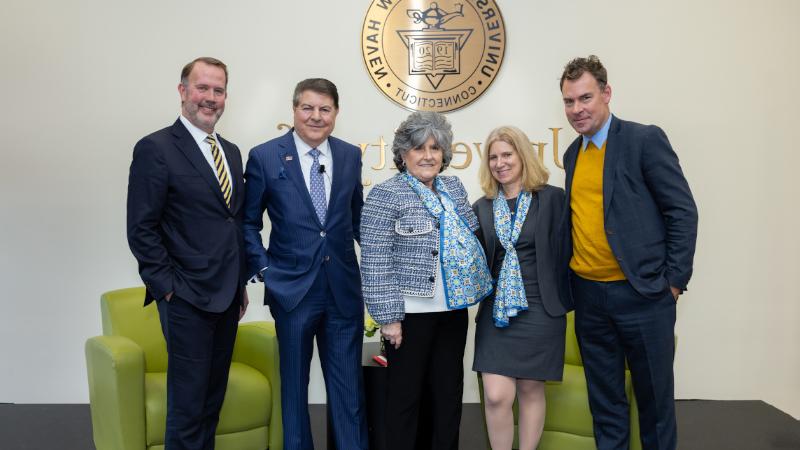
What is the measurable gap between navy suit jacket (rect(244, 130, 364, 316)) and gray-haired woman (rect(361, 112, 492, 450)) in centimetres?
24

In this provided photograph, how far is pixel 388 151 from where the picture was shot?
4.35m

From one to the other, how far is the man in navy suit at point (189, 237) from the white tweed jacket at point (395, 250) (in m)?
0.58

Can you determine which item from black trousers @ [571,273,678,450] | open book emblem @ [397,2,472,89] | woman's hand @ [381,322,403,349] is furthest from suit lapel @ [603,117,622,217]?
open book emblem @ [397,2,472,89]

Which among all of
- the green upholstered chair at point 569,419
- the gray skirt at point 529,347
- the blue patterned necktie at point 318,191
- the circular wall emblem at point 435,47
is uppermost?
the circular wall emblem at point 435,47

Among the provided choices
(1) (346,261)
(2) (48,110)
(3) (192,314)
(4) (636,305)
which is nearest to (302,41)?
(2) (48,110)

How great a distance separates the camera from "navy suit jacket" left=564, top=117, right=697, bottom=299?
2.46m

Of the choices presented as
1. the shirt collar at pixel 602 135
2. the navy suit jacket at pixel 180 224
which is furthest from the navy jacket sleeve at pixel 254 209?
the shirt collar at pixel 602 135

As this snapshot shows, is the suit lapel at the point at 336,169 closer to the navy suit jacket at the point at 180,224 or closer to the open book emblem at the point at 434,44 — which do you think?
the navy suit jacket at the point at 180,224

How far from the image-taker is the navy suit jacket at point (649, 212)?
2.46m

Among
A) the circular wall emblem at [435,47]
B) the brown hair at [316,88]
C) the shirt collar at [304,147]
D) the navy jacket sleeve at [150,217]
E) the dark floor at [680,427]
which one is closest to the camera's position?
the navy jacket sleeve at [150,217]

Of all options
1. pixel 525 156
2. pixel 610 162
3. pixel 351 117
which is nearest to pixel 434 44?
pixel 351 117

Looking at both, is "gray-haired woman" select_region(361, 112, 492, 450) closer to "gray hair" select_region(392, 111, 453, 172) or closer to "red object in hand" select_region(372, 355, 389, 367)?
→ "gray hair" select_region(392, 111, 453, 172)

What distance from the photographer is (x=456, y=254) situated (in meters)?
2.52

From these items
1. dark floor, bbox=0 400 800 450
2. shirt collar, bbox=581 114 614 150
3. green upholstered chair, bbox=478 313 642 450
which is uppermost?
shirt collar, bbox=581 114 614 150
